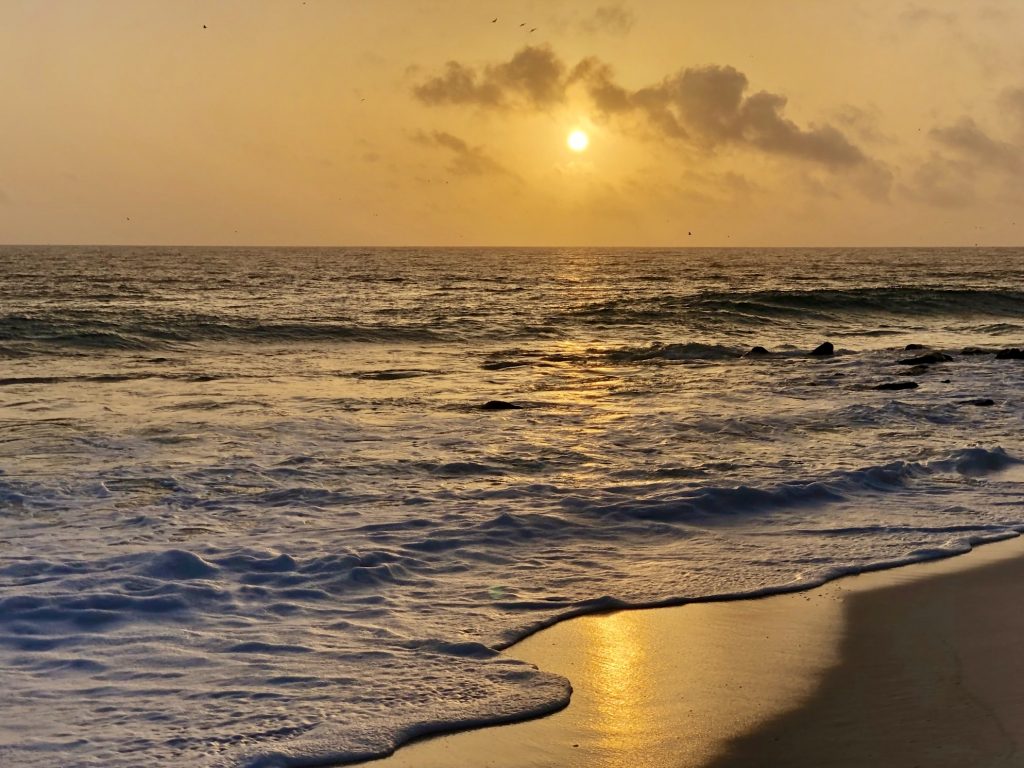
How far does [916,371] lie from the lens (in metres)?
23.1

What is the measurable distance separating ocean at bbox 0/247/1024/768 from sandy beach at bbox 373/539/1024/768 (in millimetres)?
290

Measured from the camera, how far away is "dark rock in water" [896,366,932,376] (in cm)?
2261

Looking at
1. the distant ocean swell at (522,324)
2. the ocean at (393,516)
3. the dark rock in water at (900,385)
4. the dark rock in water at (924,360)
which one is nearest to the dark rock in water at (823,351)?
the dark rock in water at (924,360)

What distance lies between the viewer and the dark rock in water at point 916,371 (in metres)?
22.6

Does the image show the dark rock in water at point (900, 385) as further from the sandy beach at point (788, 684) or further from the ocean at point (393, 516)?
the sandy beach at point (788, 684)

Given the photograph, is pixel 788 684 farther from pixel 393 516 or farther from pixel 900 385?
pixel 900 385

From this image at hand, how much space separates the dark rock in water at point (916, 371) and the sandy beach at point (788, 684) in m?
15.6

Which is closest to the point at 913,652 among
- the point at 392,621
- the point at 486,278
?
the point at 392,621

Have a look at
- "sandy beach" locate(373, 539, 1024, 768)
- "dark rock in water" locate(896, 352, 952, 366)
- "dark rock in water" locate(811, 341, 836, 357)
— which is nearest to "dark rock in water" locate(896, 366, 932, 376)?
"dark rock in water" locate(896, 352, 952, 366)

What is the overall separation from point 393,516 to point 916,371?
1680cm

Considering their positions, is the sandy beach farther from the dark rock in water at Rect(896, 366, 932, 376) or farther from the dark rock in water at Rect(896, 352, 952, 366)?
the dark rock in water at Rect(896, 352, 952, 366)

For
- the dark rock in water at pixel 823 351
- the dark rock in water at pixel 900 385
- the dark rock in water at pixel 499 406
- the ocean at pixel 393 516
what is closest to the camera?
the ocean at pixel 393 516

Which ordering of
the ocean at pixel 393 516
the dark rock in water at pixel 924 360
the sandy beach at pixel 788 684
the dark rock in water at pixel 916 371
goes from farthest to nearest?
1. the dark rock in water at pixel 924 360
2. the dark rock in water at pixel 916 371
3. the ocean at pixel 393 516
4. the sandy beach at pixel 788 684

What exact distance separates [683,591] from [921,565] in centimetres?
219
